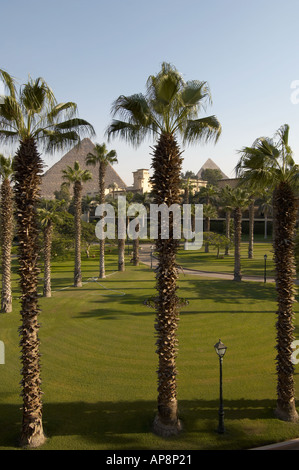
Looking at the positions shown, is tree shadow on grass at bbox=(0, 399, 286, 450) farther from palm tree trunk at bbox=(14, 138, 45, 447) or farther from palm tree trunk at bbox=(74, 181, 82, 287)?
palm tree trunk at bbox=(74, 181, 82, 287)

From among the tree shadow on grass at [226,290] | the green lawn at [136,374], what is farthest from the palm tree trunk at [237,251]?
the green lawn at [136,374]

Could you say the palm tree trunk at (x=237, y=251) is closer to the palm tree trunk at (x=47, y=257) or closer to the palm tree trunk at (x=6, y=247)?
the palm tree trunk at (x=47, y=257)

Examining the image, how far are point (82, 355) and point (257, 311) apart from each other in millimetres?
10793

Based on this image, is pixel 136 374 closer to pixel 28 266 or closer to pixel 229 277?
pixel 28 266

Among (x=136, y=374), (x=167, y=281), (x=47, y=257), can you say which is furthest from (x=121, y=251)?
(x=167, y=281)

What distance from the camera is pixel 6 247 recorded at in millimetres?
20422

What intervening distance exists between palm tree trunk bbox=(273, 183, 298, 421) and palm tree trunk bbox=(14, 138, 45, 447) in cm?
650

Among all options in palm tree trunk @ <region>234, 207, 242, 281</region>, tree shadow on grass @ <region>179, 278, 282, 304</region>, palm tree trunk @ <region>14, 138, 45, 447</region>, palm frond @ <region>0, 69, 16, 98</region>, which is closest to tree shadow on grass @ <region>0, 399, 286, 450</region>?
palm tree trunk @ <region>14, 138, 45, 447</region>

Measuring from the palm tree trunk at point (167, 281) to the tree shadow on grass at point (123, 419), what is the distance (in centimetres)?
67

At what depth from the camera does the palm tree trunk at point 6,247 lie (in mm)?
20156

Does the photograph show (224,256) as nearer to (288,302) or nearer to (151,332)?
(151,332)
